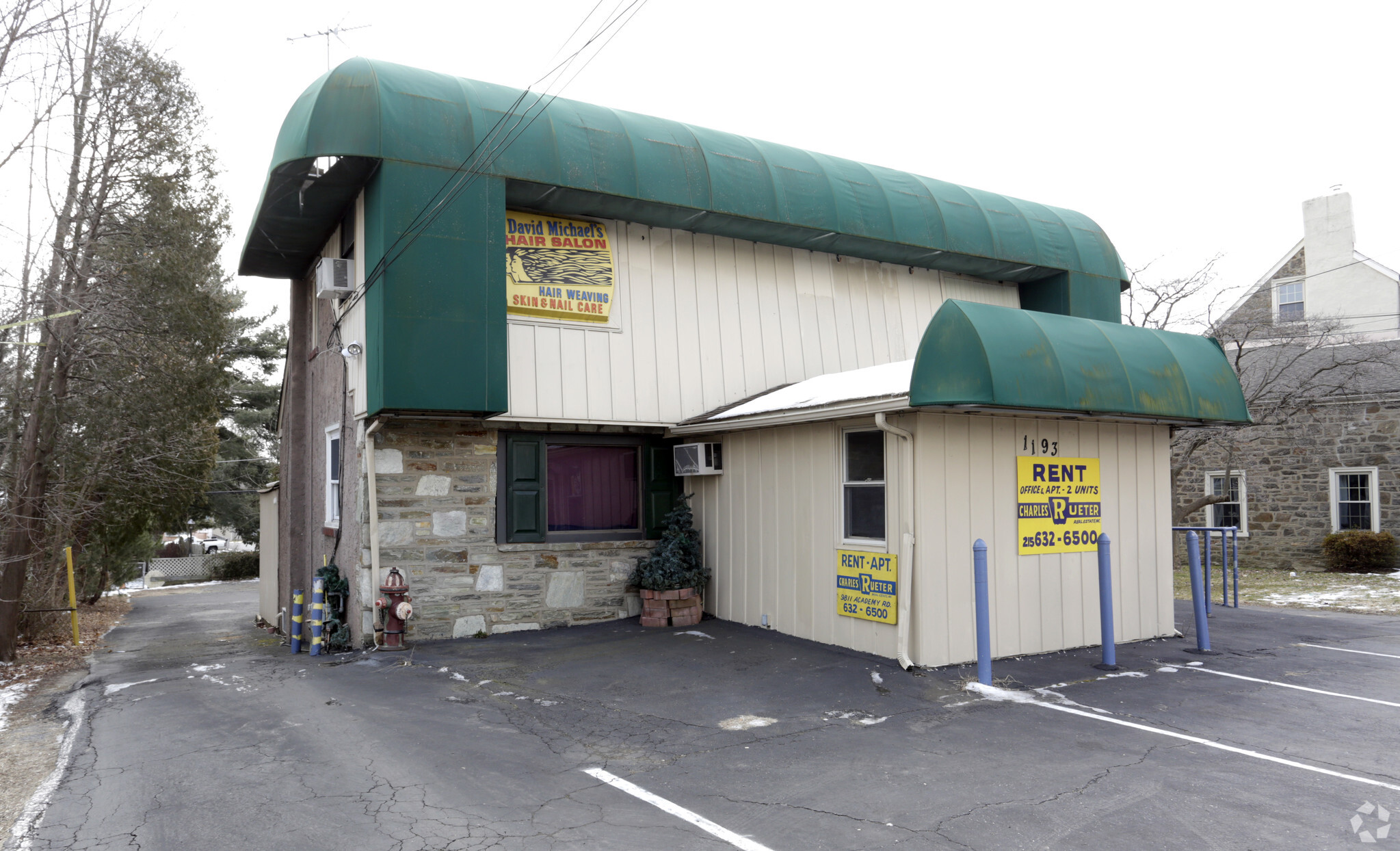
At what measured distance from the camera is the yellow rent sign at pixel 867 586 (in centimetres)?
811

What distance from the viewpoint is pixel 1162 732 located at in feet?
19.9

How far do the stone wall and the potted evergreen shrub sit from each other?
70cm

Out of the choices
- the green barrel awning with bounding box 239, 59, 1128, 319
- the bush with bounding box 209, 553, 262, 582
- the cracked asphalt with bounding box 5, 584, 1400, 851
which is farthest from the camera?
the bush with bounding box 209, 553, 262, 582

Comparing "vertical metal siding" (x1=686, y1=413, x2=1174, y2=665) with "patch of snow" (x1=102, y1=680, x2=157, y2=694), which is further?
"patch of snow" (x1=102, y1=680, x2=157, y2=694)

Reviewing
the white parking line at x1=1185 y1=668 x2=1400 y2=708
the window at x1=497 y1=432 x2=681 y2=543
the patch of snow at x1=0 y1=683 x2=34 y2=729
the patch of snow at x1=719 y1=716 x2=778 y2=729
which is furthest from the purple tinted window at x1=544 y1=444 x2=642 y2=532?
the white parking line at x1=1185 y1=668 x2=1400 y2=708

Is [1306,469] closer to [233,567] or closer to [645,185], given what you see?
[645,185]

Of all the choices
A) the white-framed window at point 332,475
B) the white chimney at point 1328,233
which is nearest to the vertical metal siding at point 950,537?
the white-framed window at point 332,475

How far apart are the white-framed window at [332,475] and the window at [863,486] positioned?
21.6 feet

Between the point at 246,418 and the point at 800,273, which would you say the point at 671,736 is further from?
the point at 246,418

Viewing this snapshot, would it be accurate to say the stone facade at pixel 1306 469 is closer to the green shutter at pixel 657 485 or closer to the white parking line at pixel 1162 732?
the green shutter at pixel 657 485

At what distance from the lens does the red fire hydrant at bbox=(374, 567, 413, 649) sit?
30.2ft

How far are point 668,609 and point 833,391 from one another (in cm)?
337

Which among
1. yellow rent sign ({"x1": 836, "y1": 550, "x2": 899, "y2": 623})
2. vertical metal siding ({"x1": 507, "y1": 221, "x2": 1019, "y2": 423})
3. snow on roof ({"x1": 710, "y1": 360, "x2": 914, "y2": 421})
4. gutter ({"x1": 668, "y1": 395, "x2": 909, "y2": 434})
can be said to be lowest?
yellow rent sign ({"x1": 836, "y1": 550, "x2": 899, "y2": 623})

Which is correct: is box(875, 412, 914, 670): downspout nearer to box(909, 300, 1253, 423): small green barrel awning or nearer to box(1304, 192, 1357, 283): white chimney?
box(909, 300, 1253, 423): small green barrel awning
